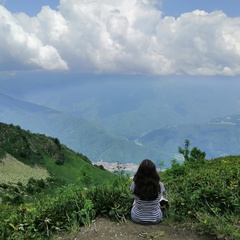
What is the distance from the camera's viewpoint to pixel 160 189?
9.43 meters

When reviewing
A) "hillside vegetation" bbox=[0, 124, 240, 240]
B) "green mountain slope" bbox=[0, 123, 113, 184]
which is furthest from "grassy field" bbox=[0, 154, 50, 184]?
"hillside vegetation" bbox=[0, 124, 240, 240]

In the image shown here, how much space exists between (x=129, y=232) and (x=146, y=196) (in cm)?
107

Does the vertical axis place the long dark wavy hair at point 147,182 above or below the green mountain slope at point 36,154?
below

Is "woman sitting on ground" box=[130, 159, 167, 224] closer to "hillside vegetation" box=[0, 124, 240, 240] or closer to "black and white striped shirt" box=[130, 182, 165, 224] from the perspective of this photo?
"black and white striped shirt" box=[130, 182, 165, 224]

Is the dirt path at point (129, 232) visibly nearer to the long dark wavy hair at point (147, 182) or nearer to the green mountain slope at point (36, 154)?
the long dark wavy hair at point (147, 182)

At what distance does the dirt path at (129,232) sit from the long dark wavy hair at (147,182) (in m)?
0.74

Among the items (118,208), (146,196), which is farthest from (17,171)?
(146,196)

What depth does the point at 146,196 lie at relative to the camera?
30.1 ft

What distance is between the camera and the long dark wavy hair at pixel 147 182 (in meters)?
9.16

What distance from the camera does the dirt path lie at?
8148mm

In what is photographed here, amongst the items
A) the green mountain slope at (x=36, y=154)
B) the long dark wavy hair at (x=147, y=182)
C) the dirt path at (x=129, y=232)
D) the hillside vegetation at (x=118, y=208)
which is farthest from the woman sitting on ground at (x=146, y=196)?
the green mountain slope at (x=36, y=154)

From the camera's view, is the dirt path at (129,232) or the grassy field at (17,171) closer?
the dirt path at (129,232)

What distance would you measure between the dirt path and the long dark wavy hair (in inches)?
29.1

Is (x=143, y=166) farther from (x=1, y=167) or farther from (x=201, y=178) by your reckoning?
(x=1, y=167)
